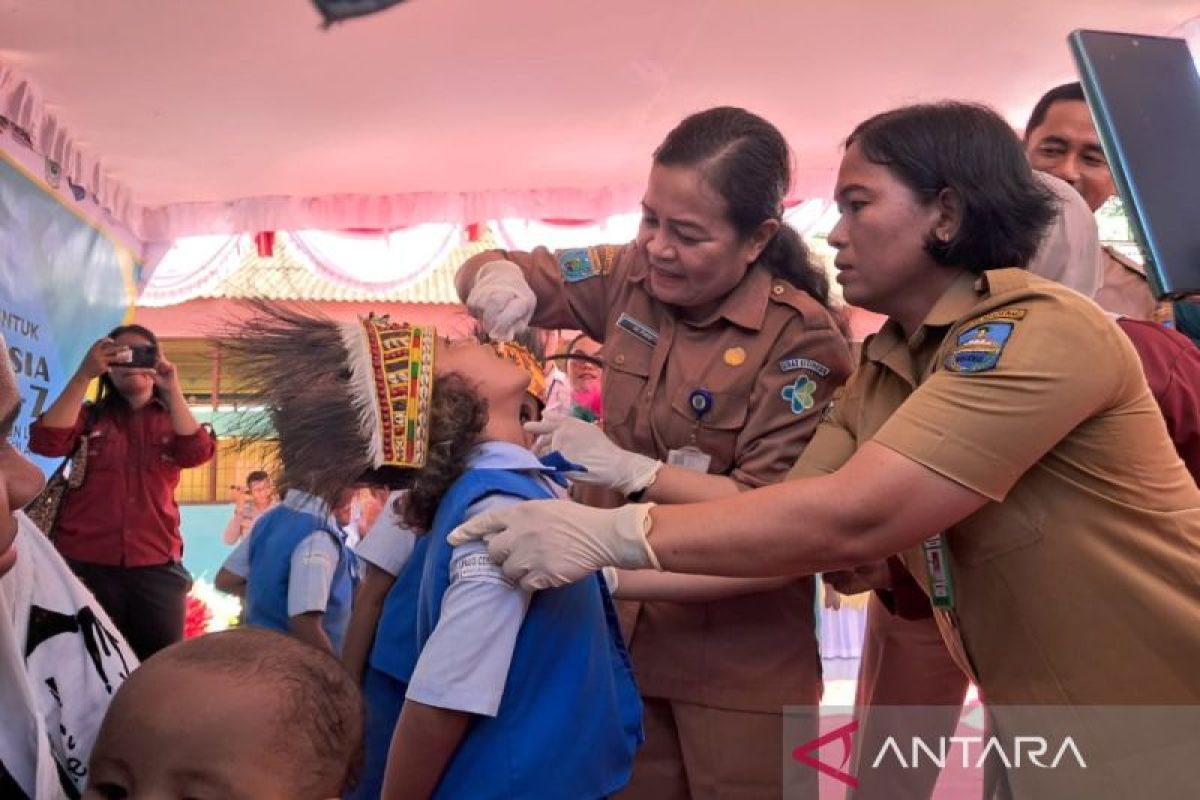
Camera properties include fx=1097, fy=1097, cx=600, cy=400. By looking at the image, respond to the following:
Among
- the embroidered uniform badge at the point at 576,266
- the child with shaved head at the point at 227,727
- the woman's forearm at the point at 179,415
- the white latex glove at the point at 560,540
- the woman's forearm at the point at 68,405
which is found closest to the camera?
the child with shaved head at the point at 227,727

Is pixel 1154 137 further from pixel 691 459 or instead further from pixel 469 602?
pixel 469 602

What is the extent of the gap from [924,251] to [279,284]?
6.10 meters

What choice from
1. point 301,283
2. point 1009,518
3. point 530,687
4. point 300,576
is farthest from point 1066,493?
point 301,283

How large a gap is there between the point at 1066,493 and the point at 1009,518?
0.07 m

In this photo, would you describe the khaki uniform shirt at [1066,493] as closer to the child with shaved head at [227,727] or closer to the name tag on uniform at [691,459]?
the name tag on uniform at [691,459]

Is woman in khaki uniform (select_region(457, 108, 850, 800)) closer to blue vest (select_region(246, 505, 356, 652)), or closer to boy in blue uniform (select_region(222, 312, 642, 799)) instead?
boy in blue uniform (select_region(222, 312, 642, 799))

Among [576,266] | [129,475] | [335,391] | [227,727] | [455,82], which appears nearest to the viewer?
[227,727]

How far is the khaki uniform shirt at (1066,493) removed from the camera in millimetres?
1314

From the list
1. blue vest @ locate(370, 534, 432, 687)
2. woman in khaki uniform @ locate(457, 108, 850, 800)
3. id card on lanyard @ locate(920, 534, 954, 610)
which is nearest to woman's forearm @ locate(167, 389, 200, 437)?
woman in khaki uniform @ locate(457, 108, 850, 800)

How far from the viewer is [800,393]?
195cm

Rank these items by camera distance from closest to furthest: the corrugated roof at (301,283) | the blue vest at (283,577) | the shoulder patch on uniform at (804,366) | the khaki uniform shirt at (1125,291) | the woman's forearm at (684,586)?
the woman's forearm at (684,586) < the shoulder patch on uniform at (804,366) < the khaki uniform shirt at (1125,291) < the blue vest at (283,577) < the corrugated roof at (301,283)

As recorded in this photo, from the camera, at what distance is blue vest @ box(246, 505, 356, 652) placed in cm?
350

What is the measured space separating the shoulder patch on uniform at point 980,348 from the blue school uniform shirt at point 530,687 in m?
0.62

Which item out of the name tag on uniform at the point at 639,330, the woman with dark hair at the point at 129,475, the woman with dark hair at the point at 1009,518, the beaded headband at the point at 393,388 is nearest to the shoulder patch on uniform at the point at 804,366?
the name tag on uniform at the point at 639,330
